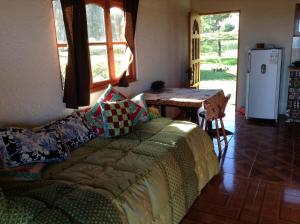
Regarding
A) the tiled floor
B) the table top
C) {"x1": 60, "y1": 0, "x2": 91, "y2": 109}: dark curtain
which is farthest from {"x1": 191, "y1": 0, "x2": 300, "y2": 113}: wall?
{"x1": 60, "y1": 0, "x2": 91, "y2": 109}: dark curtain

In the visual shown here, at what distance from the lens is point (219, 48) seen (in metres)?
10.4

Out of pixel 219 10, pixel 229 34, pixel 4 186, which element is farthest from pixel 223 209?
pixel 229 34

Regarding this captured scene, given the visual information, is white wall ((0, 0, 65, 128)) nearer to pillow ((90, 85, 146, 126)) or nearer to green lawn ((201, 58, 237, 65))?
pillow ((90, 85, 146, 126))

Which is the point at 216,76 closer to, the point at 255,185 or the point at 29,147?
the point at 255,185

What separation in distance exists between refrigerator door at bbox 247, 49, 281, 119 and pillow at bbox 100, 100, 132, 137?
2.95 metres

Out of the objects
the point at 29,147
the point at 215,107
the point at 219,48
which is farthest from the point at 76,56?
the point at 219,48

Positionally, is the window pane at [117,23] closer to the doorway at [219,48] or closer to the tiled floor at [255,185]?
the tiled floor at [255,185]

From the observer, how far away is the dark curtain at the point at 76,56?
253 cm

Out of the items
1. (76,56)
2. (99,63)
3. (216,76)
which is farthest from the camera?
(216,76)

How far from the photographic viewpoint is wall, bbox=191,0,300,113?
4840 millimetres

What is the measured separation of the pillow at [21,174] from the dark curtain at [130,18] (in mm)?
2114

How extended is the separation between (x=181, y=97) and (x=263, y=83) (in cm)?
210

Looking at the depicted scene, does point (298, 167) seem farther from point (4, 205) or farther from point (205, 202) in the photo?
point (4, 205)

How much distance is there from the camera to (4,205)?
4.48ft
